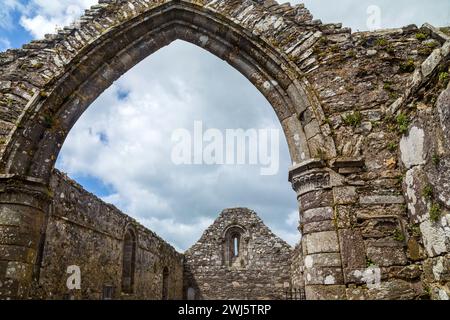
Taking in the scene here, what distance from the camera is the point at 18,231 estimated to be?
452cm

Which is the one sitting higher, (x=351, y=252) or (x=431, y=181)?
(x=431, y=181)

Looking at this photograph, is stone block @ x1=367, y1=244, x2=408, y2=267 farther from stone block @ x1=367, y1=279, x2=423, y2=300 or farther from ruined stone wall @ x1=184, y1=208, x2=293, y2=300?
ruined stone wall @ x1=184, y1=208, x2=293, y2=300

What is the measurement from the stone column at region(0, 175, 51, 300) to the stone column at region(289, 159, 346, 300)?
3.25 m

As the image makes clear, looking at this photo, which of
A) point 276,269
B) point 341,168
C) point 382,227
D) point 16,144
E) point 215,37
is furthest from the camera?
point 276,269

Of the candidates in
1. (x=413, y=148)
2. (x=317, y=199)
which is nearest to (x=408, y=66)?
(x=413, y=148)

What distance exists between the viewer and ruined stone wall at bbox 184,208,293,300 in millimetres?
16641

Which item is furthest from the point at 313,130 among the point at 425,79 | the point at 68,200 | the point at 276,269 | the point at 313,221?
the point at 276,269

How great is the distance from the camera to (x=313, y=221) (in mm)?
4082

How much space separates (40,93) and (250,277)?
1381cm

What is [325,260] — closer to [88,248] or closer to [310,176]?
[310,176]

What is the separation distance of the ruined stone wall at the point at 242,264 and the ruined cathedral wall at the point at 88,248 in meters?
3.87

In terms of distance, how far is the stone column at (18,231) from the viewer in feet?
14.4

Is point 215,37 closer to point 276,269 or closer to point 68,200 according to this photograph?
point 68,200

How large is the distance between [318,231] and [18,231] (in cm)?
353
